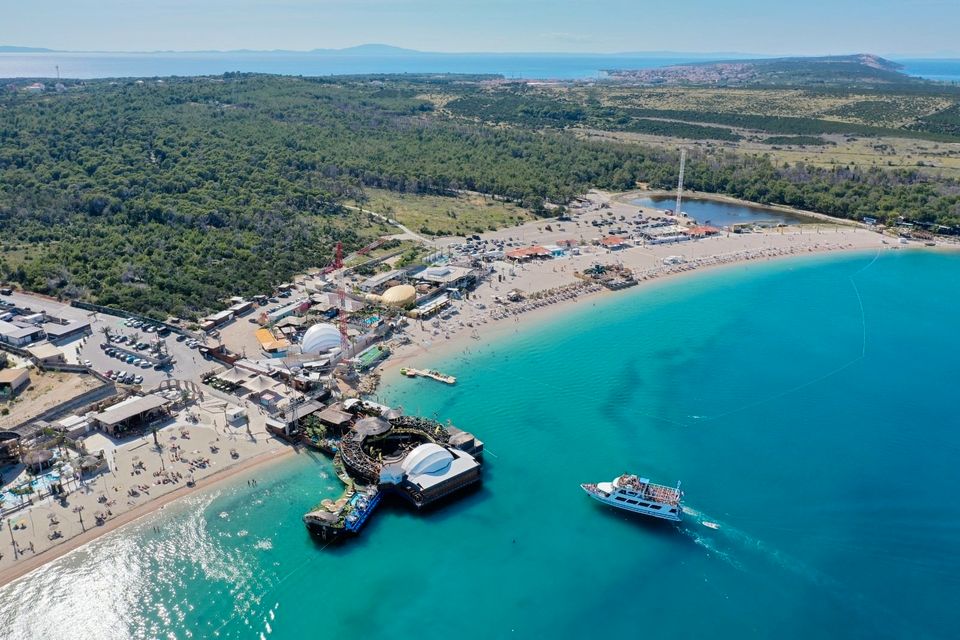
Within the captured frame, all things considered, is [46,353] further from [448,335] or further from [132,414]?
[448,335]

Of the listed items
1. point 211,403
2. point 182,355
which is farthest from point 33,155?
point 211,403

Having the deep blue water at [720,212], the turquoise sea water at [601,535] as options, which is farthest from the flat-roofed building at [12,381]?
the deep blue water at [720,212]

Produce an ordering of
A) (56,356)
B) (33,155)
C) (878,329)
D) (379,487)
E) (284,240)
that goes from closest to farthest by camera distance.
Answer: (379,487), (56,356), (878,329), (284,240), (33,155)

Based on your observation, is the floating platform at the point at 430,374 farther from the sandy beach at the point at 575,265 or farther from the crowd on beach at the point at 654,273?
the crowd on beach at the point at 654,273

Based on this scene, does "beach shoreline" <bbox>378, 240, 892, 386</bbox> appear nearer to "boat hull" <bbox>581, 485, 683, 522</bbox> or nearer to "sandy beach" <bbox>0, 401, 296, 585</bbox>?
"sandy beach" <bbox>0, 401, 296, 585</bbox>

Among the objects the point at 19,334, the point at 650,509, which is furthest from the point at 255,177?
the point at 650,509

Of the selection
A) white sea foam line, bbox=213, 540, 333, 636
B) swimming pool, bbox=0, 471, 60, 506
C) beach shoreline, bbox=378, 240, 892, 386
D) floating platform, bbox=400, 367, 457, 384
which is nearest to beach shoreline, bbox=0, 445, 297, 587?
swimming pool, bbox=0, 471, 60, 506

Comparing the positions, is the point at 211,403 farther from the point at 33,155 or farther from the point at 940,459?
the point at 33,155
